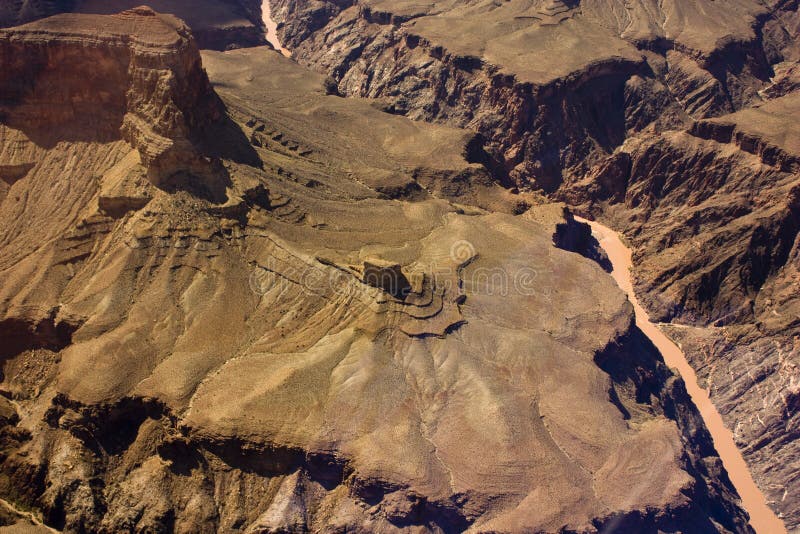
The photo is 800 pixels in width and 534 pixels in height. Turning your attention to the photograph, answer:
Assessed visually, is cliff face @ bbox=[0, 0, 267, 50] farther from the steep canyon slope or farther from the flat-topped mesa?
the steep canyon slope

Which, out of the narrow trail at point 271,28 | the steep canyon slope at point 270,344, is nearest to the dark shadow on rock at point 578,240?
the steep canyon slope at point 270,344

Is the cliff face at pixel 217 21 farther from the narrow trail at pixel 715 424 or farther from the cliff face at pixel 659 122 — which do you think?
the narrow trail at pixel 715 424

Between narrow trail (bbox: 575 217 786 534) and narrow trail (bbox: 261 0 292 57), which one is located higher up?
narrow trail (bbox: 261 0 292 57)

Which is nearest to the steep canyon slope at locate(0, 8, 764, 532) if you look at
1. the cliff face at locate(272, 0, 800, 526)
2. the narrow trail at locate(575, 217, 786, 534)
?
the narrow trail at locate(575, 217, 786, 534)

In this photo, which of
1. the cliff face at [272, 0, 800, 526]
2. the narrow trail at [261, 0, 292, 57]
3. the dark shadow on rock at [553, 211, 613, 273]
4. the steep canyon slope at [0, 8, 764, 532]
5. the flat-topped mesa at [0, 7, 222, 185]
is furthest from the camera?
the narrow trail at [261, 0, 292, 57]

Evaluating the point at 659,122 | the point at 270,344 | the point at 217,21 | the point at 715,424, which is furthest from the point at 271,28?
the point at 715,424
